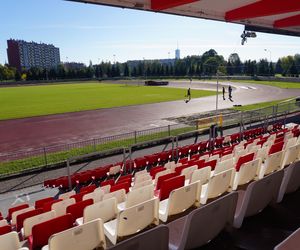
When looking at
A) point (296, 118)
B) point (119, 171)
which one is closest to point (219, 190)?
point (119, 171)

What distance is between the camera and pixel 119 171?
42.7ft

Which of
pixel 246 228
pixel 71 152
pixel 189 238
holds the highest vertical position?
pixel 189 238

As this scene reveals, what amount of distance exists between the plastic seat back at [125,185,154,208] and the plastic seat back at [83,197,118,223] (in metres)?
0.35

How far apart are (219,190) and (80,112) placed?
3079cm

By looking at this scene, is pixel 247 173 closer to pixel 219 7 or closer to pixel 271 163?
pixel 271 163

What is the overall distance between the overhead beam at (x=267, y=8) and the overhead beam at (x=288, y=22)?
3940 mm

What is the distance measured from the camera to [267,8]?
1081 centimetres

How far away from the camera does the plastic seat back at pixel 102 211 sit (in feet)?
14.8

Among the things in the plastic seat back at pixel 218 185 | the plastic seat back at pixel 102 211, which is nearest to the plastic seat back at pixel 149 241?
the plastic seat back at pixel 102 211

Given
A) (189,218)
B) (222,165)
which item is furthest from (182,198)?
(222,165)

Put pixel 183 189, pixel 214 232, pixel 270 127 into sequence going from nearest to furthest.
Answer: pixel 214 232
pixel 183 189
pixel 270 127

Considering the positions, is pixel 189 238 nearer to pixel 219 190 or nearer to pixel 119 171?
pixel 219 190

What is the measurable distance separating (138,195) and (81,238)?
206 centimetres

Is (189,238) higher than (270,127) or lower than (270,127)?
higher
